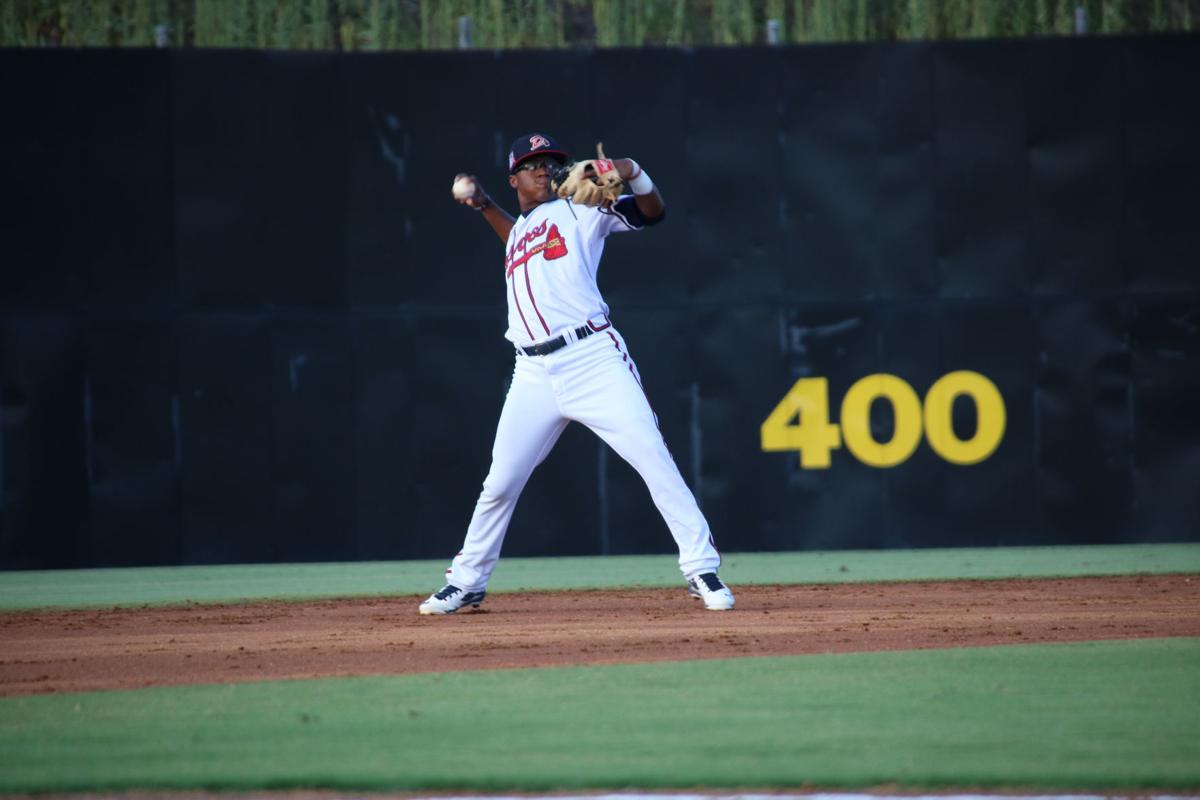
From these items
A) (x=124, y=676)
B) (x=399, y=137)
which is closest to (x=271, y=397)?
(x=399, y=137)

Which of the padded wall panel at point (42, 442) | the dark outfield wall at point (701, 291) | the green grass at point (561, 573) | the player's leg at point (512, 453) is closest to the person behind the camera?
the player's leg at point (512, 453)

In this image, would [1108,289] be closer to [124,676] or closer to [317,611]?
[317,611]

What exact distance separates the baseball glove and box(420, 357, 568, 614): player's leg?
822 mm

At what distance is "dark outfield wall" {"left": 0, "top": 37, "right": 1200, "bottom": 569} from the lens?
11.2 metres

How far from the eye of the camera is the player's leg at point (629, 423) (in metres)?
7.36

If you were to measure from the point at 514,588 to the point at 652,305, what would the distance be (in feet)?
→ 8.95

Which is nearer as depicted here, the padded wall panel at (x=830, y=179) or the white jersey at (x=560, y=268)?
the white jersey at (x=560, y=268)

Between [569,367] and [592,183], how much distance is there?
0.85m

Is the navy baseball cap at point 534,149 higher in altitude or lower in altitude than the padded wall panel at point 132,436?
higher

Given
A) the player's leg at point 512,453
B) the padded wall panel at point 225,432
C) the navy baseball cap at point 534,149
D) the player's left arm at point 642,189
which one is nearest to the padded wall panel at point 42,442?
the padded wall panel at point 225,432

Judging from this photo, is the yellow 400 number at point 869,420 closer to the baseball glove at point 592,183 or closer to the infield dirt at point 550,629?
the infield dirt at point 550,629

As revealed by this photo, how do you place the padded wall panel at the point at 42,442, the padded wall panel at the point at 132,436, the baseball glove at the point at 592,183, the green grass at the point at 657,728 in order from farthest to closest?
1. the padded wall panel at the point at 132,436
2. the padded wall panel at the point at 42,442
3. the baseball glove at the point at 592,183
4. the green grass at the point at 657,728

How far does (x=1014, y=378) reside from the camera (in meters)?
11.3

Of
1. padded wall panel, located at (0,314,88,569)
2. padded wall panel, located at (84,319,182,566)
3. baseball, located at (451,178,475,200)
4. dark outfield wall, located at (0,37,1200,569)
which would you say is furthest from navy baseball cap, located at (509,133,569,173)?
padded wall panel, located at (0,314,88,569)
